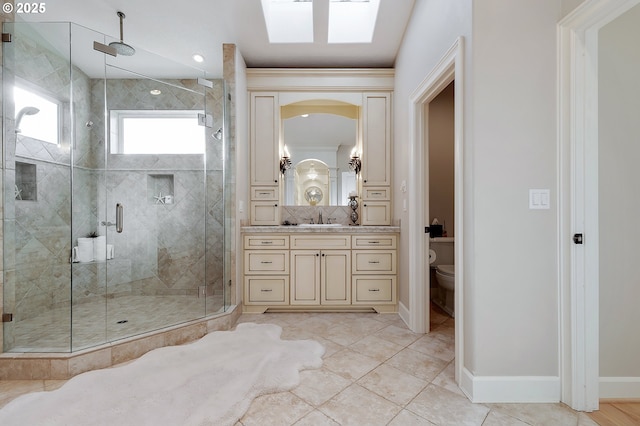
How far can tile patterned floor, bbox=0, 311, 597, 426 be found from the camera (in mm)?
1335

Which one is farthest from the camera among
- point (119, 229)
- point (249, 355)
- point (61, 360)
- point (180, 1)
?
point (119, 229)

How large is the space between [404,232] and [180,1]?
287 centimetres

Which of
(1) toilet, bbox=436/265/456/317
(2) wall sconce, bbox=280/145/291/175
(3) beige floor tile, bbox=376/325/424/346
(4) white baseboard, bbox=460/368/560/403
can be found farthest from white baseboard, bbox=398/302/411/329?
(2) wall sconce, bbox=280/145/291/175

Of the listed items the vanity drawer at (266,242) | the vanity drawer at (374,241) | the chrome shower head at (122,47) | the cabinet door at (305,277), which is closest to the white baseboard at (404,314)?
the vanity drawer at (374,241)

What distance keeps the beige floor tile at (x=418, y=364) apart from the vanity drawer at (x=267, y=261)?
1395 mm

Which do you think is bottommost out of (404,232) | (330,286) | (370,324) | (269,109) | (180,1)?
(370,324)

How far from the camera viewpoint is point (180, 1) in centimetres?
225

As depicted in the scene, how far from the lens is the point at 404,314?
265 cm

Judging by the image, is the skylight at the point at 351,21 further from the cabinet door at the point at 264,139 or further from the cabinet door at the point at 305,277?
the cabinet door at the point at 305,277

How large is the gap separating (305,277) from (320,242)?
1.35ft

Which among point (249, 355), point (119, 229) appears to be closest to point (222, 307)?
point (249, 355)

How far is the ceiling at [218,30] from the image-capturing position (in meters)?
2.30

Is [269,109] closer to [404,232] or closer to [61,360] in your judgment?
[404,232]

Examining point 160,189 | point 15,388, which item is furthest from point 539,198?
point 160,189
